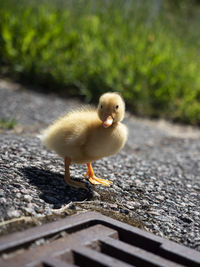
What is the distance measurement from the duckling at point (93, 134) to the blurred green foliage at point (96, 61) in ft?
12.2

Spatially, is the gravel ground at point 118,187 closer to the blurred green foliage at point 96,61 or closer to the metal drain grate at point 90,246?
the metal drain grate at point 90,246

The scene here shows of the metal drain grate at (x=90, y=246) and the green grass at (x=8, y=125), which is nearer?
the metal drain grate at (x=90, y=246)

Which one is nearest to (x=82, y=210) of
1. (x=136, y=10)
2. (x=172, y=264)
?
(x=172, y=264)

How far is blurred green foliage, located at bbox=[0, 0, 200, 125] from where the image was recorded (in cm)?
690

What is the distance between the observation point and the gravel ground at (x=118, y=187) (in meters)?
2.70

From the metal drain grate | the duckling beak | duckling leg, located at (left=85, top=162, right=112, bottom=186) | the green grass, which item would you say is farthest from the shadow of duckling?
the green grass

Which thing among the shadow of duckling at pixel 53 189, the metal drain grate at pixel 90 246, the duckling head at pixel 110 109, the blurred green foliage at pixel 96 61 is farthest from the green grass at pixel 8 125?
the metal drain grate at pixel 90 246

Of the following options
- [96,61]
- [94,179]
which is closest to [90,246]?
[94,179]

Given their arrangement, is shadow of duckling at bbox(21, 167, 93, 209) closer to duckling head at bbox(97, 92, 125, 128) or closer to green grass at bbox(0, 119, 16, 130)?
duckling head at bbox(97, 92, 125, 128)

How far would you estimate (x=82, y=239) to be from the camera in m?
2.36

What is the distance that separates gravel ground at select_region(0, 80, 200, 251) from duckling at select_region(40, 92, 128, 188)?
250 millimetres

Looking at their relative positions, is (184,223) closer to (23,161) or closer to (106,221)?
(106,221)

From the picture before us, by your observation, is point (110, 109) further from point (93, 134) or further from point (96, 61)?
point (96, 61)

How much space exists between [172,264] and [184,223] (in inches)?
27.9
